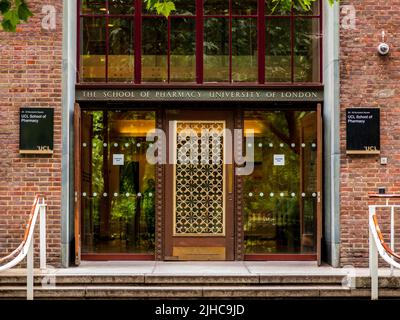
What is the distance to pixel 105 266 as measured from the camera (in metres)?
11.2

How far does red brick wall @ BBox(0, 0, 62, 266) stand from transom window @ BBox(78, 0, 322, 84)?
71 cm

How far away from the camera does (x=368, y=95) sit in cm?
1134

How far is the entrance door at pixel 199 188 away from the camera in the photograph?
11.8 m

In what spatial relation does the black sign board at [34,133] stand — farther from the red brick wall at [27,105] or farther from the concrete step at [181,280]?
the concrete step at [181,280]

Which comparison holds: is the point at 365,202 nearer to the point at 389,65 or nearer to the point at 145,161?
the point at 389,65

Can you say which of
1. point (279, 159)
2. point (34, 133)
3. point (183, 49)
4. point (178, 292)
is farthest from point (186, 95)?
point (178, 292)

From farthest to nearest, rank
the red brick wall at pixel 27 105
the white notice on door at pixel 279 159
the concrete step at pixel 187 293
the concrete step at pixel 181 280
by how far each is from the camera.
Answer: the white notice on door at pixel 279 159, the red brick wall at pixel 27 105, the concrete step at pixel 181 280, the concrete step at pixel 187 293

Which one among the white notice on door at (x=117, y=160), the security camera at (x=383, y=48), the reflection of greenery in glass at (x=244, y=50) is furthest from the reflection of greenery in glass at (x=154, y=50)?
the security camera at (x=383, y=48)

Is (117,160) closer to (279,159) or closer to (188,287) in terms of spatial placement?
(279,159)

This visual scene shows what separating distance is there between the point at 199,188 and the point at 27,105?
309 centimetres

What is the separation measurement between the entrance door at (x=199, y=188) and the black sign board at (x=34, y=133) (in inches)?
80.5

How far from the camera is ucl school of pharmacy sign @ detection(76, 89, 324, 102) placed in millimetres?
11703

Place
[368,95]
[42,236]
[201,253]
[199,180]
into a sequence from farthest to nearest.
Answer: [199,180] < [201,253] < [368,95] < [42,236]

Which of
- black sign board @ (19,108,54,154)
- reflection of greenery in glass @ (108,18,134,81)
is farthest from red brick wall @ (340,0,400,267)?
black sign board @ (19,108,54,154)
